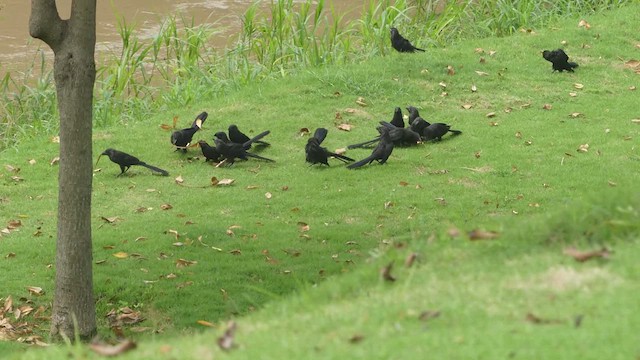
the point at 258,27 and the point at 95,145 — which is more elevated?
the point at 258,27

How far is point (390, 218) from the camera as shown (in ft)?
27.7

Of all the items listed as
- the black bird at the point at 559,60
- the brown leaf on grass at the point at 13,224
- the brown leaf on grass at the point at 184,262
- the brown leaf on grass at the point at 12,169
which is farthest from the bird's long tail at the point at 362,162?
the black bird at the point at 559,60

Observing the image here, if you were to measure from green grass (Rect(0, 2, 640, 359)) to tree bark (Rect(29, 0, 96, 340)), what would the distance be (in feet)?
1.52

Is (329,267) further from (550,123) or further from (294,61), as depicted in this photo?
(294,61)

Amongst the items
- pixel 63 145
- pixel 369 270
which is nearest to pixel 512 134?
pixel 63 145

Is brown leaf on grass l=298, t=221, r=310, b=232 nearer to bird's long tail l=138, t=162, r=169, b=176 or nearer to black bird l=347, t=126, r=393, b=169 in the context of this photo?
black bird l=347, t=126, r=393, b=169

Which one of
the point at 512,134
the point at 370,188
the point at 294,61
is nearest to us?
the point at 370,188

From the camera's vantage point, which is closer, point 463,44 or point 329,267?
point 329,267

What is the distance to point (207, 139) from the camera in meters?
Result: 10.9

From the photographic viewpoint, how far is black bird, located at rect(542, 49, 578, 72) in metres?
12.3

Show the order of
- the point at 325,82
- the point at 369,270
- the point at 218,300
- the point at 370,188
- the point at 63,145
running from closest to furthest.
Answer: the point at 369,270, the point at 63,145, the point at 218,300, the point at 370,188, the point at 325,82

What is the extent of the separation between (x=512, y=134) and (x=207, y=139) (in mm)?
3230

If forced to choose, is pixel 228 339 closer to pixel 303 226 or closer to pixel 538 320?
pixel 538 320

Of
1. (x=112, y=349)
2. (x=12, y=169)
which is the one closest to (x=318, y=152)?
(x=12, y=169)
